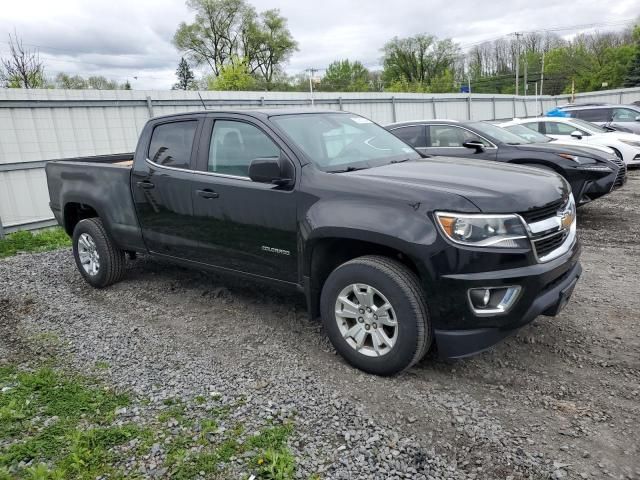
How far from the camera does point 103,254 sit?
5324mm

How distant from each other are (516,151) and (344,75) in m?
69.3

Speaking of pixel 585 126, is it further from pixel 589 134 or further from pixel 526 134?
pixel 526 134

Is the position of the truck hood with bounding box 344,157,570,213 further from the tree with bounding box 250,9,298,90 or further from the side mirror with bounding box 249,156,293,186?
the tree with bounding box 250,9,298,90

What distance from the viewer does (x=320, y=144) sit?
3912 mm

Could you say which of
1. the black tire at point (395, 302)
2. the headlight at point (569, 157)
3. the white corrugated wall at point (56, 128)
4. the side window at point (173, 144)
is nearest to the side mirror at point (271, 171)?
the black tire at point (395, 302)

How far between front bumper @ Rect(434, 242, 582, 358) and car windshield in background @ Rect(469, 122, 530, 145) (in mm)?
5432

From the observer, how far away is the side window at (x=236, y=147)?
12.9ft

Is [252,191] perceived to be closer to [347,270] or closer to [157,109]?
[347,270]

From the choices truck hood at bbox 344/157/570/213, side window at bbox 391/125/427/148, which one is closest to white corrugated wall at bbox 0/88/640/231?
side window at bbox 391/125/427/148

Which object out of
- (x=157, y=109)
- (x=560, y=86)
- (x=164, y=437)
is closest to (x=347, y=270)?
(x=164, y=437)

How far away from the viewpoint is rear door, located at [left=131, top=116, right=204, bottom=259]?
439cm

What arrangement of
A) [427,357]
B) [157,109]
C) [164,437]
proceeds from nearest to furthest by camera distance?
[164,437], [427,357], [157,109]

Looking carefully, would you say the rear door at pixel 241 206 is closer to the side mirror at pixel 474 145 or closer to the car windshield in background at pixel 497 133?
the side mirror at pixel 474 145

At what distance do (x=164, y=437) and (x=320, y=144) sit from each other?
2351mm
